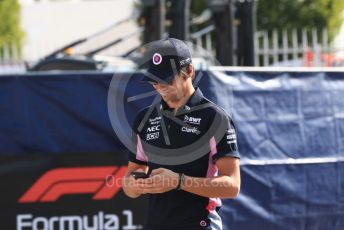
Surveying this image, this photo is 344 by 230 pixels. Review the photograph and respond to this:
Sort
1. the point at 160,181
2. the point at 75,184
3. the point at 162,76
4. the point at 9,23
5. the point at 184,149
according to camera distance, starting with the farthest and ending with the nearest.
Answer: the point at 9,23
the point at 75,184
the point at 184,149
the point at 162,76
the point at 160,181

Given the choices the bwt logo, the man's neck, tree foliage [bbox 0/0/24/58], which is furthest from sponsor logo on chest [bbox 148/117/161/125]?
tree foliage [bbox 0/0/24/58]

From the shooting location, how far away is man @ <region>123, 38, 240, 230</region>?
3635mm

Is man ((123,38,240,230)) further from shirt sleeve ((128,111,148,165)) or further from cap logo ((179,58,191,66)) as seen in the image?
shirt sleeve ((128,111,148,165))

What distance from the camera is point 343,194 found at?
20.4ft

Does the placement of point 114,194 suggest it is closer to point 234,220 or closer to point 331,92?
point 234,220

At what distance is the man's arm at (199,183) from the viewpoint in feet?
11.5

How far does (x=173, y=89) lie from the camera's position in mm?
3682

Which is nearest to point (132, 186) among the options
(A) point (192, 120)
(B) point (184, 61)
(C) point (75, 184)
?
(A) point (192, 120)

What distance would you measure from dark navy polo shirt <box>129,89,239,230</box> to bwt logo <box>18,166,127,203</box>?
2036mm

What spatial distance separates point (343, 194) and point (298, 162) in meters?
0.53

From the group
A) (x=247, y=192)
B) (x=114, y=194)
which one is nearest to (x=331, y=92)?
(x=247, y=192)

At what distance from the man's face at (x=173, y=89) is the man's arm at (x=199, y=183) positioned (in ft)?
1.38

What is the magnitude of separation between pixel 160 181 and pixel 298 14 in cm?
2589

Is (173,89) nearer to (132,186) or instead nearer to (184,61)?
(184,61)
